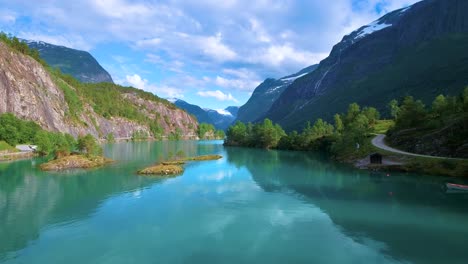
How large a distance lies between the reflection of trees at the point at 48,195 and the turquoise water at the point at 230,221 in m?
0.20

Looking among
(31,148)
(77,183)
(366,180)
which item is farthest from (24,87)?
(366,180)

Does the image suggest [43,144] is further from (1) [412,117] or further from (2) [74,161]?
(1) [412,117]

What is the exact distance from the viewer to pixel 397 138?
108 metres

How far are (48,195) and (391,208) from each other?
177 ft

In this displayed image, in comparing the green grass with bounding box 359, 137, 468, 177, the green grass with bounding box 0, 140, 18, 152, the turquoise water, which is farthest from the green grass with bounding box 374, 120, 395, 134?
the green grass with bounding box 0, 140, 18, 152

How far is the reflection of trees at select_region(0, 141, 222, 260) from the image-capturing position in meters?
39.0

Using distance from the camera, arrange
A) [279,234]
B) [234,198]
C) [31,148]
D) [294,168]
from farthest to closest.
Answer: [31,148], [294,168], [234,198], [279,234]

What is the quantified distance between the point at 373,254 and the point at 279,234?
9868 millimetres

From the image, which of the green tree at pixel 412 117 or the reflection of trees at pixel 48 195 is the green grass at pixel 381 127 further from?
the reflection of trees at pixel 48 195

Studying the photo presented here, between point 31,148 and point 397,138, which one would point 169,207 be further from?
point 31,148

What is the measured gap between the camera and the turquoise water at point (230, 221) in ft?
104

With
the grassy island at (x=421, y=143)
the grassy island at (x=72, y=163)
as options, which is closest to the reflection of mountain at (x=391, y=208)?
the grassy island at (x=421, y=143)

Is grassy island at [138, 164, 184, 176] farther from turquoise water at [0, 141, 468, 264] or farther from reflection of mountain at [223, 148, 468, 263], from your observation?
reflection of mountain at [223, 148, 468, 263]

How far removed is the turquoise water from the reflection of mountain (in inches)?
5.3
